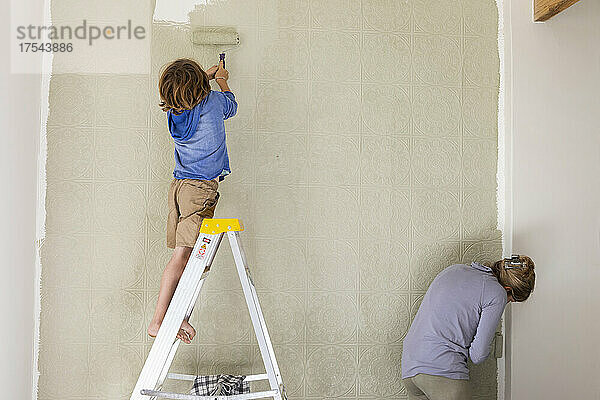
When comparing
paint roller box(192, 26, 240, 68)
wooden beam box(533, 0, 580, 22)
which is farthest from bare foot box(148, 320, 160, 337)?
wooden beam box(533, 0, 580, 22)

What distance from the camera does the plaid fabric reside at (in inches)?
93.0

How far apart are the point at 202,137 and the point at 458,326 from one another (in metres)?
1.26

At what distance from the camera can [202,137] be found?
7.62 ft

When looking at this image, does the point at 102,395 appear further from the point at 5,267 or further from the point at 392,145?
the point at 392,145

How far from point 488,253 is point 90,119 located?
1.84m

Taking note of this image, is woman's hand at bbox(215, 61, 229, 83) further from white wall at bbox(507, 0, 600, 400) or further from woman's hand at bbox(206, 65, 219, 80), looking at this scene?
white wall at bbox(507, 0, 600, 400)

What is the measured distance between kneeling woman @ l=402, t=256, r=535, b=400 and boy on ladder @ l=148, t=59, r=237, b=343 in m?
0.93

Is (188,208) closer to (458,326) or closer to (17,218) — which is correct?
(17,218)

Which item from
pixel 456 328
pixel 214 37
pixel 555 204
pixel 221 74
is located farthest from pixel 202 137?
pixel 555 204

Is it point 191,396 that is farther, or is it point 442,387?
point 442,387

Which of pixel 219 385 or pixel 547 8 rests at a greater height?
pixel 547 8

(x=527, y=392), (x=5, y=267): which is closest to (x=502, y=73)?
(x=527, y=392)

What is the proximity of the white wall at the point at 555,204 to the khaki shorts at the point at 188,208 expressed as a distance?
4.53 ft

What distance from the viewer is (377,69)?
2.74m
